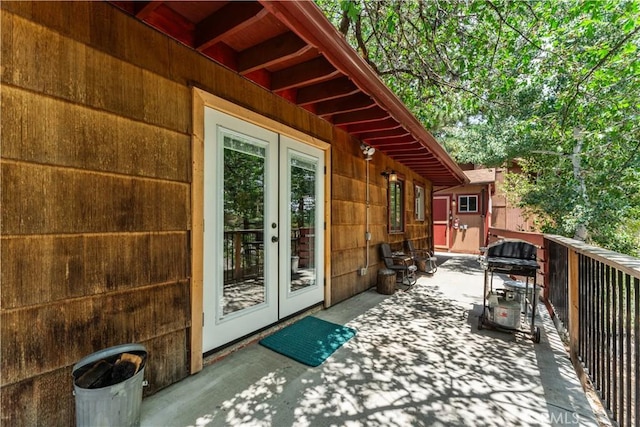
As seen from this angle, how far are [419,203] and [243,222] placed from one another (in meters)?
6.11

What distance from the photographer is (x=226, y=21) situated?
188 cm

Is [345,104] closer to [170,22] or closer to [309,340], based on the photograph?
[170,22]

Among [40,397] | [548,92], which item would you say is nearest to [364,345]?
[40,397]

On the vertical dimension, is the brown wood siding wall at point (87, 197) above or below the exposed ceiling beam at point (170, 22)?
below

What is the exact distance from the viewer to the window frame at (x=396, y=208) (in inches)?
222

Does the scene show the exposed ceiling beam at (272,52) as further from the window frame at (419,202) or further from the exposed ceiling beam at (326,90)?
the window frame at (419,202)

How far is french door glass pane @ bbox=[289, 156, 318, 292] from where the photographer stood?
3262mm

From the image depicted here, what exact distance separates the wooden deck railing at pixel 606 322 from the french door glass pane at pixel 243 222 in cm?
258

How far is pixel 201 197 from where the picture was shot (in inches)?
85.9

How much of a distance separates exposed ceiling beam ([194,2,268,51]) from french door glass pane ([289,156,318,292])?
1.46 meters

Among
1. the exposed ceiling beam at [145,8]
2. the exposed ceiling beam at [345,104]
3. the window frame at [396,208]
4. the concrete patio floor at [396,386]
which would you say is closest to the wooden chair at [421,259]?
the window frame at [396,208]

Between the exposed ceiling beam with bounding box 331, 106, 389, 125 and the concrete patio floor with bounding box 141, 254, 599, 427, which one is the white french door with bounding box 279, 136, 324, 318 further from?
the concrete patio floor with bounding box 141, 254, 599, 427

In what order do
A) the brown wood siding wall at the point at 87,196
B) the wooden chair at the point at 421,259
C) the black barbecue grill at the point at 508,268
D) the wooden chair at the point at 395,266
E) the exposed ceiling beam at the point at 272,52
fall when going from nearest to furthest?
the brown wood siding wall at the point at 87,196, the exposed ceiling beam at the point at 272,52, the black barbecue grill at the point at 508,268, the wooden chair at the point at 395,266, the wooden chair at the point at 421,259

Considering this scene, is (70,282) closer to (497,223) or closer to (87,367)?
(87,367)
